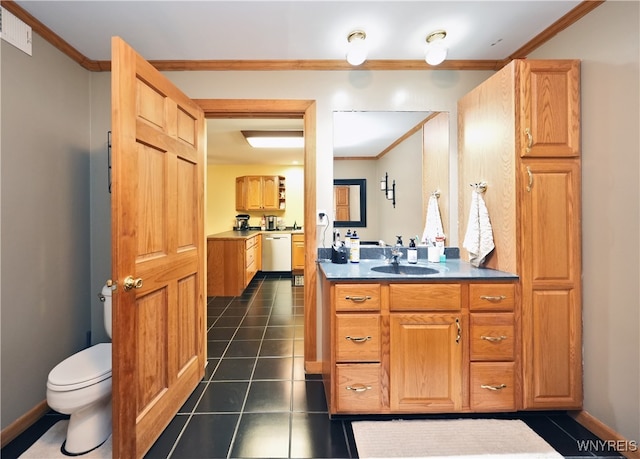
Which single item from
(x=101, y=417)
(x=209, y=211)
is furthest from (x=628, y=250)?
(x=209, y=211)

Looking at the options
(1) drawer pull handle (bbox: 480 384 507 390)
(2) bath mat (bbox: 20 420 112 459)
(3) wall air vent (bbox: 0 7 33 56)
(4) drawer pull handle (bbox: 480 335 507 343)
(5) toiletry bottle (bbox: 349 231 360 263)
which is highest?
(3) wall air vent (bbox: 0 7 33 56)

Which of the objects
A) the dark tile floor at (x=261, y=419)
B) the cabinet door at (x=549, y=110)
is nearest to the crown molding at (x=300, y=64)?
the cabinet door at (x=549, y=110)

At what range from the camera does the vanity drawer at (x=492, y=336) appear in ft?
5.52

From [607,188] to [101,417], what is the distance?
299 cm

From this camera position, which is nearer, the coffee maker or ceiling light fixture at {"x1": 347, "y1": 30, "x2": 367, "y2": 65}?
ceiling light fixture at {"x1": 347, "y1": 30, "x2": 367, "y2": 65}

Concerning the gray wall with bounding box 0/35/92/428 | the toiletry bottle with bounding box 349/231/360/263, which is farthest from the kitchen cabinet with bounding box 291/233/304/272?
the gray wall with bounding box 0/35/92/428

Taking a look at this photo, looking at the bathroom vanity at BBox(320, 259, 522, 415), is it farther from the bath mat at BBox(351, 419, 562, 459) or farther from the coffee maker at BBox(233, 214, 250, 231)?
the coffee maker at BBox(233, 214, 250, 231)

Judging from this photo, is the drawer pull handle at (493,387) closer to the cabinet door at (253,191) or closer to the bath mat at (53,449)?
the bath mat at (53,449)

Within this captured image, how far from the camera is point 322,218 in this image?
229cm

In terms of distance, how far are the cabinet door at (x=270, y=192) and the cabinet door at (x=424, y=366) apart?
4893 millimetres

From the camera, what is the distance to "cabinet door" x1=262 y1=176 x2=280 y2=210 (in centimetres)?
621

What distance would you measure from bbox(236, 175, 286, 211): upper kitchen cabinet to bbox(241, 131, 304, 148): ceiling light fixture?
1.67m

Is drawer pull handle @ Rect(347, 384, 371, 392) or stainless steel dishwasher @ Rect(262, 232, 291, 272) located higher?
stainless steel dishwasher @ Rect(262, 232, 291, 272)

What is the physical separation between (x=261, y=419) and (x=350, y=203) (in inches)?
63.2
